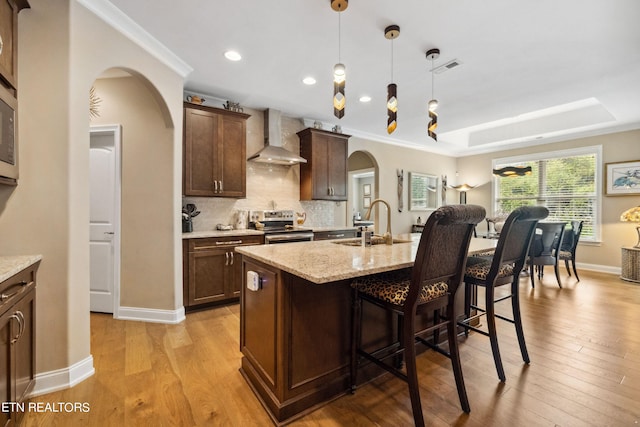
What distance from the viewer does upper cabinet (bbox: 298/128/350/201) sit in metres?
4.61

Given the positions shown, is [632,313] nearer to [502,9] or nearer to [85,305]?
[502,9]

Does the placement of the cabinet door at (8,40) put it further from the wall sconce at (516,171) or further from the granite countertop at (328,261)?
the wall sconce at (516,171)

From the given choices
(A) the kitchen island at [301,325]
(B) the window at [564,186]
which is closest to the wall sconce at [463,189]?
(B) the window at [564,186]

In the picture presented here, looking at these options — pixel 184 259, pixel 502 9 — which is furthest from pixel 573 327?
pixel 184 259

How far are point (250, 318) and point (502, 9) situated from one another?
3001 millimetres

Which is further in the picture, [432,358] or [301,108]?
[301,108]

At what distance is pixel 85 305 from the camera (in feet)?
6.65

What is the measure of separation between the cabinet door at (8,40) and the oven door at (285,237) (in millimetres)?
2549

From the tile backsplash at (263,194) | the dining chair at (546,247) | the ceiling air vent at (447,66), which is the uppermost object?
the ceiling air vent at (447,66)

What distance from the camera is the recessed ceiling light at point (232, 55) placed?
280 cm

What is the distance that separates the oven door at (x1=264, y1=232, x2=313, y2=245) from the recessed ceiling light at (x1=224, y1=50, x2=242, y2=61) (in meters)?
2.06

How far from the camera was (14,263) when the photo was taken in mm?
1554

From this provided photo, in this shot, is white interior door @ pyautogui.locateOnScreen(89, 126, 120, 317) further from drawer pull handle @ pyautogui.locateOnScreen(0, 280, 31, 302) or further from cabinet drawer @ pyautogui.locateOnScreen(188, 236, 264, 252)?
drawer pull handle @ pyautogui.locateOnScreen(0, 280, 31, 302)

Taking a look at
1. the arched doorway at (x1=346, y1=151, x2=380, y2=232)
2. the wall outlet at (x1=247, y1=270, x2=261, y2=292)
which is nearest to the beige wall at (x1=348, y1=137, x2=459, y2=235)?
the arched doorway at (x1=346, y1=151, x2=380, y2=232)
